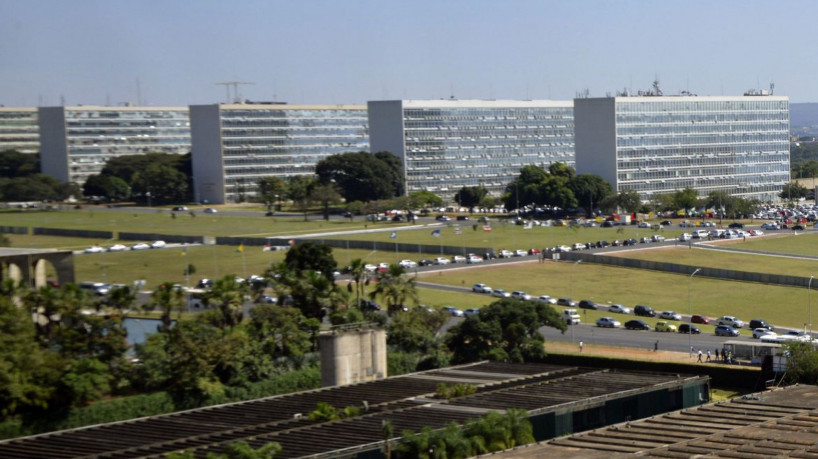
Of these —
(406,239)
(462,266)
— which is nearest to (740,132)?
(406,239)

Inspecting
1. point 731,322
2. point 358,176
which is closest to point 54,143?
point 358,176

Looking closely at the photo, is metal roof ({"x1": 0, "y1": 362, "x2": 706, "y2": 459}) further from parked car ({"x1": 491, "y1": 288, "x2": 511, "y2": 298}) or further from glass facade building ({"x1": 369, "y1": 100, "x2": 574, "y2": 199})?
glass facade building ({"x1": 369, "y1": 100, "x2": 574, "y2": 199})

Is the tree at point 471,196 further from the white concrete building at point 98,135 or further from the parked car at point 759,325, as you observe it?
the parked car at point 759,325

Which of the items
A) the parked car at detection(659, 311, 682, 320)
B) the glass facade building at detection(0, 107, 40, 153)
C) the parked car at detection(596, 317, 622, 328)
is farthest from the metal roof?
the glass facade building at detection(0, 107, 40, 153)

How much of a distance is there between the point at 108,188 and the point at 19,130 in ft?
137

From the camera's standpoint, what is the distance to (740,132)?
15375 centimetres

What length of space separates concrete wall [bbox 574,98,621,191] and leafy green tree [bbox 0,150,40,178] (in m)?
77.9

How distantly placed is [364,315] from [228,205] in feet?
343

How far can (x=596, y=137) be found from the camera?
471 ft

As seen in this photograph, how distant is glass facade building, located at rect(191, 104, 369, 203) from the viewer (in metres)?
161

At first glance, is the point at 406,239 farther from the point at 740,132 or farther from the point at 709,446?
the point at 709,446

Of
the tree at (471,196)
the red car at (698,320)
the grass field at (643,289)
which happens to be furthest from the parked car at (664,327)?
the tree at (471,196)

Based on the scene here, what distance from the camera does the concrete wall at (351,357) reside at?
47.5 meters

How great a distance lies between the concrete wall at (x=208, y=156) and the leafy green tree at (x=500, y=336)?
111 meters
